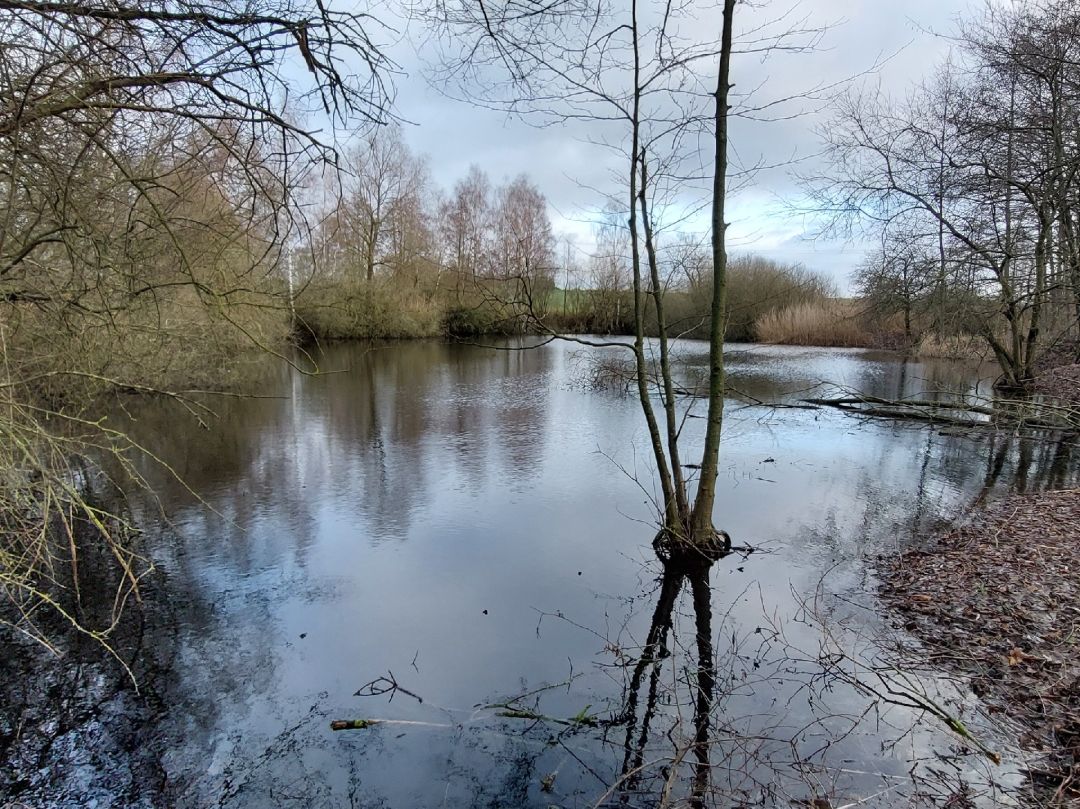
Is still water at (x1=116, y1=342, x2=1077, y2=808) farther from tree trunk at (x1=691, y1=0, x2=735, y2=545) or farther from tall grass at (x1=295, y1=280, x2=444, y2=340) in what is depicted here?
tall grass at (x1=295, y1=280, x2=444, y2=340)

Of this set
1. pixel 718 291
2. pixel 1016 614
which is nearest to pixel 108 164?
pixel 718 291

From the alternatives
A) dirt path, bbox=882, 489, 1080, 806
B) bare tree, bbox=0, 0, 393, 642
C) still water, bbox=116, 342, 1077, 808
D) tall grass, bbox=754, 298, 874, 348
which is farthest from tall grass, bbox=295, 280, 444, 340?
dirt path, bbox=882, 489, 1080, 806

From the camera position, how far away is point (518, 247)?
18.4 ft

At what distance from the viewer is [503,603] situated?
17.2 feet

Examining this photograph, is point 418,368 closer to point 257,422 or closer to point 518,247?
point 257,422

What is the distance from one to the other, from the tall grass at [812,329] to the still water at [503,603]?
2005 centimetres

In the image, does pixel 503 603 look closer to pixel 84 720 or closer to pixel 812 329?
pixel 84 720

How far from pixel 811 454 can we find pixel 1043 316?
658cm

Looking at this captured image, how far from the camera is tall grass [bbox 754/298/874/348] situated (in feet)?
99.1

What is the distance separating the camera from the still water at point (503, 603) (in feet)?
10.9

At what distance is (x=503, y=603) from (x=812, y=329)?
29.6 metres

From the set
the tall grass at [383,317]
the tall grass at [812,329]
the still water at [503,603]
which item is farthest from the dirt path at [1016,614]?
the tall grass at [383,317]

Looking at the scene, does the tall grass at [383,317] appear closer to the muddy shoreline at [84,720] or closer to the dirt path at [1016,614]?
the muddy shoreline at [84,720]

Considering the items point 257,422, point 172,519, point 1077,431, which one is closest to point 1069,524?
point 1077,431
